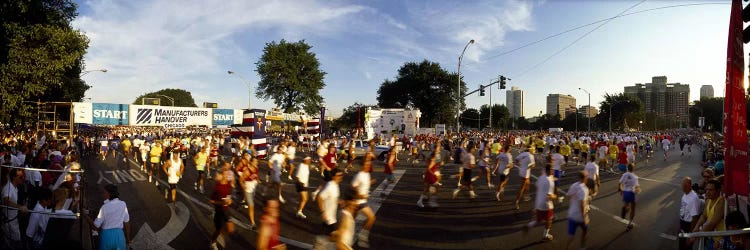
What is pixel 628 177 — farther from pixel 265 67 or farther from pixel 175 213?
pixel 265 67

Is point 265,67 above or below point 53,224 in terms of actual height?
above

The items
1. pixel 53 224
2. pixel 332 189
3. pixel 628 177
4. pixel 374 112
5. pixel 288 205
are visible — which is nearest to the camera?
pixel 53 224

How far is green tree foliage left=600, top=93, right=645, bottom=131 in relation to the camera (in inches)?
3159

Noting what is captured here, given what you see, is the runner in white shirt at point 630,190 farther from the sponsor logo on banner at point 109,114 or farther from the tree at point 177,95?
the tree at point 177,95

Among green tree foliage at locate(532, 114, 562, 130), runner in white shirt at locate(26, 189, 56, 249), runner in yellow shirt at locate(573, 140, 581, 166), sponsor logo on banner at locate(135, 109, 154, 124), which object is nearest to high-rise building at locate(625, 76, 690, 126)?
green tree foliage at locate(532, 114, 562, 130)

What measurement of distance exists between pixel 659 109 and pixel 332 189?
22369 centimetres

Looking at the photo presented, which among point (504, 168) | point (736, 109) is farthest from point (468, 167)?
point (736, 109)

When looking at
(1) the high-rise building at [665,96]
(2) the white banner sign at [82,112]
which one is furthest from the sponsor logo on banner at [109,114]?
(1) the high-rise building at [665,96]

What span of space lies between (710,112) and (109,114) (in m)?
116

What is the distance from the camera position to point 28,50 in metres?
16.7

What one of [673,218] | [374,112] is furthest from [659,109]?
[673,218]

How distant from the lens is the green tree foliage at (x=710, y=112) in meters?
85.8

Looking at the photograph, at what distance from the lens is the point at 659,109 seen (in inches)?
7249

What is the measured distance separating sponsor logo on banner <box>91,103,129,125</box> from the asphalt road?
9494 mm
